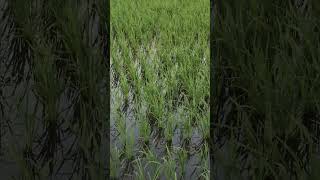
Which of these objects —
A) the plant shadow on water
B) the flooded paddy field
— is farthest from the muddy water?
the plant shadow on water

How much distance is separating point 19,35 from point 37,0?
0.50ft

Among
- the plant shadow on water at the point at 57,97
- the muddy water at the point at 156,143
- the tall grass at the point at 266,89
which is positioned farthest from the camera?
the muddy water at the point at 156,143

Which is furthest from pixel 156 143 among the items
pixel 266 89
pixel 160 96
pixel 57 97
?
pixel 266 89

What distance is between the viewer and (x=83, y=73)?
207 cm

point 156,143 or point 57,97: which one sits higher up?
point 57,97

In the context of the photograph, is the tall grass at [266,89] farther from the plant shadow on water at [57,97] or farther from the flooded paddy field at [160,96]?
the plant shadow on water at [57,97]

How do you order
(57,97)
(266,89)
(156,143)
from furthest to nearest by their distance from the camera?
(156,143) → (57,97) → (266,89)

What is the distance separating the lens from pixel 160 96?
8.38 feet

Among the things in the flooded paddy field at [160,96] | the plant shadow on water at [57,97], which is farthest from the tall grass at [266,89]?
the plant shadow on water at [57,97]

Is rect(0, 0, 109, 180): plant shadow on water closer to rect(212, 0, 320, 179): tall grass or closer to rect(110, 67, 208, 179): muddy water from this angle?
rect(110, 67, 208, 179): muddy water

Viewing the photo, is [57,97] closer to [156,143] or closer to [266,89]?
[156,143]

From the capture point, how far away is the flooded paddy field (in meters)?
2.10

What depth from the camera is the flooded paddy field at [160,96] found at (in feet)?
6.89

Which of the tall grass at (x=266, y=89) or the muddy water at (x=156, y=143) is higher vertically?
the tall grass at (x=266, y=89)
